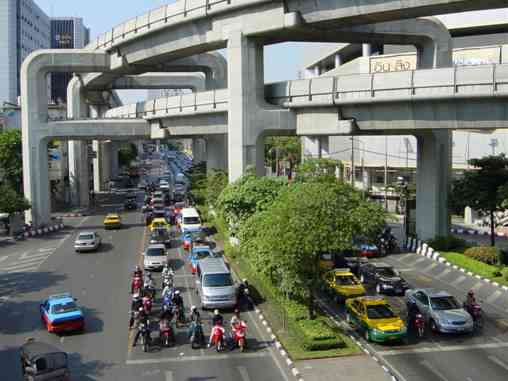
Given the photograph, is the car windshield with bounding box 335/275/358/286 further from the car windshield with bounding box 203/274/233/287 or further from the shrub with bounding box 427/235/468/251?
the shrub with bounding box 427/235/468/251

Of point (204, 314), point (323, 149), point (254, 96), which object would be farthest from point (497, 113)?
point (323, 149)

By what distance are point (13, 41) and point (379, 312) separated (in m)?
130

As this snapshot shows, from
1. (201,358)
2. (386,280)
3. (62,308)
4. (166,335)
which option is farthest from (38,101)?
(201,358)

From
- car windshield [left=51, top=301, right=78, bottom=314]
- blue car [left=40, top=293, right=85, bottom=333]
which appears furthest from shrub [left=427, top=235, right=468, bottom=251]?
car windshield [left=51, top=301, right=78, bottom=314]

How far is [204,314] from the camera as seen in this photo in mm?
26062

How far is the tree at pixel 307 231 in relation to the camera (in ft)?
72.3

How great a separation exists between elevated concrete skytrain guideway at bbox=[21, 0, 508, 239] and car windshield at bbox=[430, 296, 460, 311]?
30.7ft

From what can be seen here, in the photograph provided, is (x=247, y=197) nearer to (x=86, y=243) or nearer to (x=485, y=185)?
(x=485, y=185)

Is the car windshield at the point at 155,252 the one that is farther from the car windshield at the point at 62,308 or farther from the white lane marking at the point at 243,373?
the white lane marking at the point at 243,373

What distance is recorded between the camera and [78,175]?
7000 centimetres

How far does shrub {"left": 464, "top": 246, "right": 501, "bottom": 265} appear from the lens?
34991 millimetres

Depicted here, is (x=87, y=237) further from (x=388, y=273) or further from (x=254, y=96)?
(x=388, y=273)

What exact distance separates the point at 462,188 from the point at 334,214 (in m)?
17.6

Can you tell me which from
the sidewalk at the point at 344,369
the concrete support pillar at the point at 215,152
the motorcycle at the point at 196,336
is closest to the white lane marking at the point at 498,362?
the sidewalk at the point at 344,369
